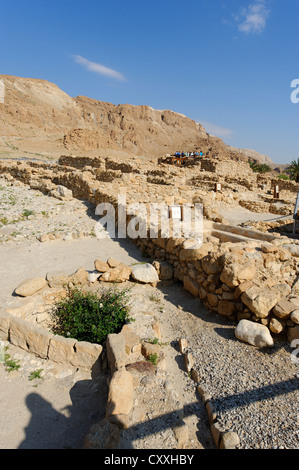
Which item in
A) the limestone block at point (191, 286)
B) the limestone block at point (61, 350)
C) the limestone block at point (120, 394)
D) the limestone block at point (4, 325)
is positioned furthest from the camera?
the limestone block at point (191, 286)

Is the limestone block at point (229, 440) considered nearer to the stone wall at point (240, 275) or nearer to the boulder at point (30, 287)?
the stone wall at point (240, 275)

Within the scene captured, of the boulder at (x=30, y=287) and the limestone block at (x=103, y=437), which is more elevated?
the boulder at (x=30, y=287)

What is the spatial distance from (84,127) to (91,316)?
6921cm

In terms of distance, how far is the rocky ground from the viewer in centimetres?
255

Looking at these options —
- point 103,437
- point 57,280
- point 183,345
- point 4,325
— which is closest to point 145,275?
point 57,280

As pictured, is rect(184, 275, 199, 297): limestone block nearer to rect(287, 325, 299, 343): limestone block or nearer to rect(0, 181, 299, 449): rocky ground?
rect(0, 181, 299, 449): rocky ground

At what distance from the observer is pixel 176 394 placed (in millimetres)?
2963

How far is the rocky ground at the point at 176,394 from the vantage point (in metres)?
2.55

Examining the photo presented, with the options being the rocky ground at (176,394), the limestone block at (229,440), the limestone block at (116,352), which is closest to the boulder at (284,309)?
the rocky ground at (176,394)

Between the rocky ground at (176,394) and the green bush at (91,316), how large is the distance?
0.29 metres

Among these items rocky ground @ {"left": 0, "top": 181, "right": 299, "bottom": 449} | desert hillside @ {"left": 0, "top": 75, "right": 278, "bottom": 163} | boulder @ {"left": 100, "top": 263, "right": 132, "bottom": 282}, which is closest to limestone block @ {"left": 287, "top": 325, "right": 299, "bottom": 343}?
rocky ground @ {"left": 0, "top": 181, "right": 299, "bottom": 449}

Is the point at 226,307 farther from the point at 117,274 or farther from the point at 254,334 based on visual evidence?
the point at 117,274

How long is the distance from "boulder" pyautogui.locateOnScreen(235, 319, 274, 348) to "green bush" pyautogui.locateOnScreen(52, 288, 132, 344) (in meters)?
1.67
